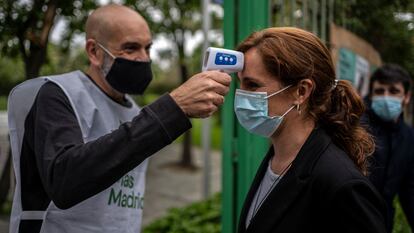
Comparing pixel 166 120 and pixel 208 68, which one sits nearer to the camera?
pixel 166 120

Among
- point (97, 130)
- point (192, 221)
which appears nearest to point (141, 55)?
point (97, 130)

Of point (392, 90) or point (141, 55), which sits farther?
point (392, 90)

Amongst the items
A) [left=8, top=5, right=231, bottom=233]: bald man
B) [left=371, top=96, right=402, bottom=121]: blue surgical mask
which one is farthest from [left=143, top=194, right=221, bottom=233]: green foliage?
[left=8, top=5, right=231, bottom=233]: bald man

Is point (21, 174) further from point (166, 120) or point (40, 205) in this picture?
point (166, 120)

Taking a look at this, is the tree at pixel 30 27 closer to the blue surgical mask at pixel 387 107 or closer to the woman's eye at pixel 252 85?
the woman's eye at pixel 252 85

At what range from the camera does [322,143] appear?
162 centimetres

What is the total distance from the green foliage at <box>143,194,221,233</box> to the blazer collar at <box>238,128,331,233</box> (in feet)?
10.9

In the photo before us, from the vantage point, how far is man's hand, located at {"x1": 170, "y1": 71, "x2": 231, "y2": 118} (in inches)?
53.9

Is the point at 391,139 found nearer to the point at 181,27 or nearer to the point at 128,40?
the point at 128,40

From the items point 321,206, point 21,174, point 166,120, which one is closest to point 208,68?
point 166,120

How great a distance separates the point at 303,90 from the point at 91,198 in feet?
3.06

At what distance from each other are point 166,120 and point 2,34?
6.09ft

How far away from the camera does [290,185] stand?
1565mm

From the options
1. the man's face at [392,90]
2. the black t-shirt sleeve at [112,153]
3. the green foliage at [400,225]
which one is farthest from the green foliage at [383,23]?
the black t-shirt sleeve at [112,153]
